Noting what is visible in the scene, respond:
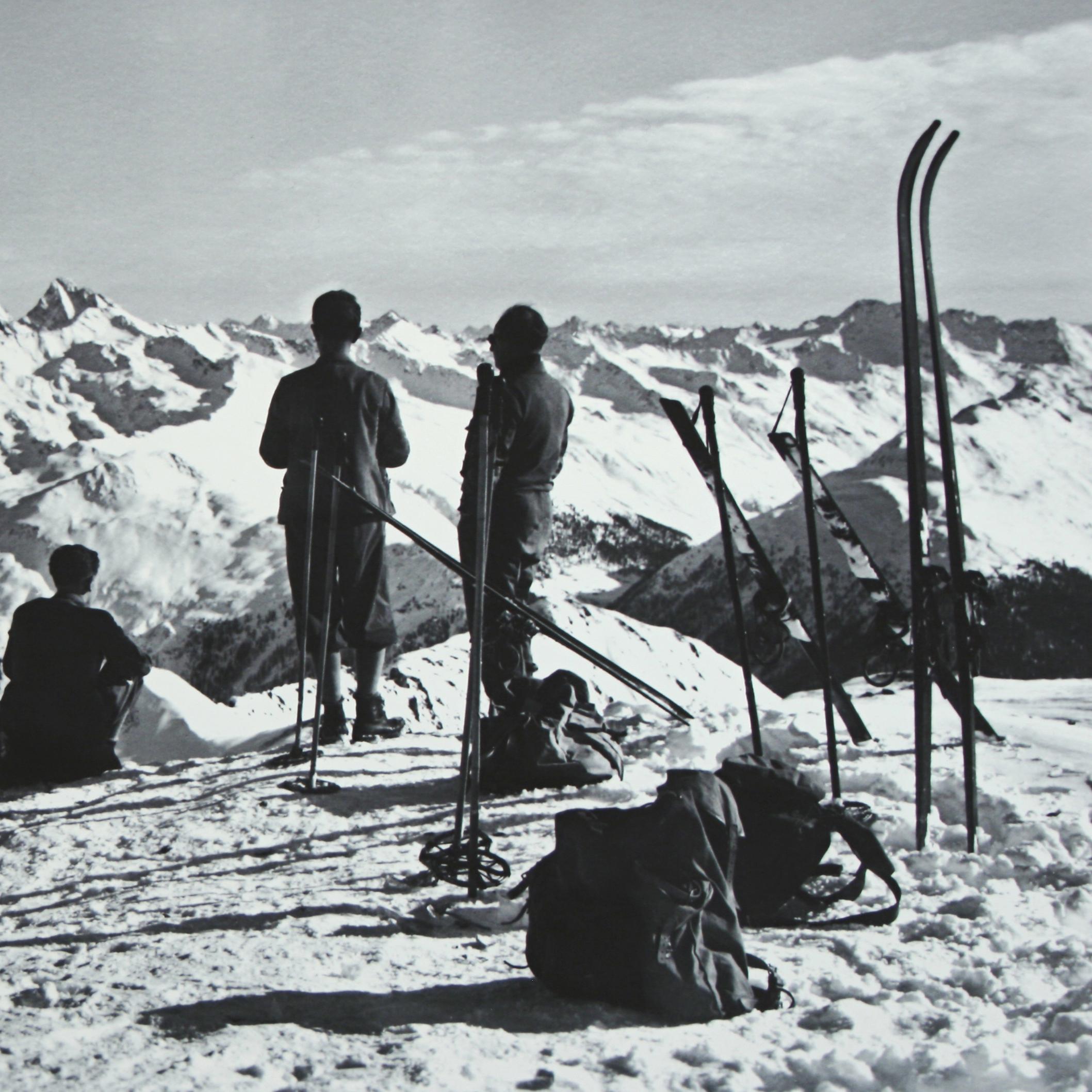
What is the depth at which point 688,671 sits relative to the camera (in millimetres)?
11359

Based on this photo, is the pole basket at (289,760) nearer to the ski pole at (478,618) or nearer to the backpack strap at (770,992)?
the ski pole at (478,618)

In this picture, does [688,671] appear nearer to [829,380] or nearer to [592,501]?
[592,501]

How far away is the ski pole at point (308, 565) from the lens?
5.98 metres

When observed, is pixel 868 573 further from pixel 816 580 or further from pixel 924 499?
pixel 924 499

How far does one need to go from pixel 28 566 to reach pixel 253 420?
32841mm

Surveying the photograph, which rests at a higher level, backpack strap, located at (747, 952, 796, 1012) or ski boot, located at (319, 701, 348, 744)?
ski boot, located at (319, 701, 348, 744)

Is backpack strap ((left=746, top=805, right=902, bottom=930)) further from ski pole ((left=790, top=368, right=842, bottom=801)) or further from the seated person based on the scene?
the seated person

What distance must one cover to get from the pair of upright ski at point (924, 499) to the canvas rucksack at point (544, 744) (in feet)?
5.25

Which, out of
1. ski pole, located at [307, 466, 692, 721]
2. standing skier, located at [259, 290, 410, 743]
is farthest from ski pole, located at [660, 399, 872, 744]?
standing skier, located at [259, 290, 410, 743]

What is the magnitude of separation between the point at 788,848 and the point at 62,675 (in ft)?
12.6

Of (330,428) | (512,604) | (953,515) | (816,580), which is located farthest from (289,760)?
(953,515)

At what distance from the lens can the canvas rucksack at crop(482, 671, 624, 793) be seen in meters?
5.42

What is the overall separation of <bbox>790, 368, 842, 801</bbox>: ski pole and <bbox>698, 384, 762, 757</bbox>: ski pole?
0.31 meters

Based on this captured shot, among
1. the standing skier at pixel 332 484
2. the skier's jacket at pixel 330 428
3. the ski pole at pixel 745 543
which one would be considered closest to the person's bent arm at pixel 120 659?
the standing skier at pixel 332 484
